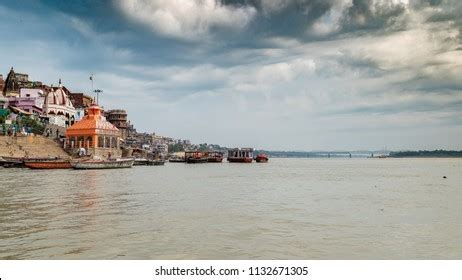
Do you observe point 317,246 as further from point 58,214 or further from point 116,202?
point 116,202

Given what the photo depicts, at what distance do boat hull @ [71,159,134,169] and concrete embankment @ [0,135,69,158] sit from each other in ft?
32.4

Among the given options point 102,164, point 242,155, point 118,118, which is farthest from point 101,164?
point 242,155

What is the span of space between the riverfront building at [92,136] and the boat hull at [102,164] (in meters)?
8.44

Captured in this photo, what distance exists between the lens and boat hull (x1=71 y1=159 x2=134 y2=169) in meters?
46.3

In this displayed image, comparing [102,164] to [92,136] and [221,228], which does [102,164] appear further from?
[221,228]

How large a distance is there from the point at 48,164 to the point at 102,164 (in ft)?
21.6

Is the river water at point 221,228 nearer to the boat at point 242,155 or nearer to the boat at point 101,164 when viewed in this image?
the boat at point 101,164

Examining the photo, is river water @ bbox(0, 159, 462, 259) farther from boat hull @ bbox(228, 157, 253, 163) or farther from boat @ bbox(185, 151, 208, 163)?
boat hull @ bbox(228, 157, 253, 163)

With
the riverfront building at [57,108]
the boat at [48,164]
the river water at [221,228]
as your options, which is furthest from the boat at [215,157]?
the river water at [221,228]

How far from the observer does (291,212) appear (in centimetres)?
1596
